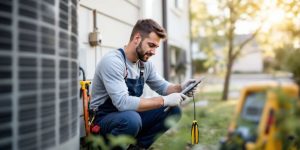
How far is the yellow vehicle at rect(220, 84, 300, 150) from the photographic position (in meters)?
1.20

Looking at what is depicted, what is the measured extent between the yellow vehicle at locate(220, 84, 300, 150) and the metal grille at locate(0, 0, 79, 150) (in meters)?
0.61

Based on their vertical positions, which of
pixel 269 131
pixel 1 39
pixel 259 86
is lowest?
pixel 269 131

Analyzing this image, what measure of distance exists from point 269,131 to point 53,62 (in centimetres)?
77

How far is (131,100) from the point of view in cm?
267

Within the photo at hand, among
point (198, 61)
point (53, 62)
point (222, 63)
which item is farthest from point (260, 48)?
point (198, 61)

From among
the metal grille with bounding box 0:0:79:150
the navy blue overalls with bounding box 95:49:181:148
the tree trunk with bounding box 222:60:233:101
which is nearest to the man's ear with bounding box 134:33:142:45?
the navy blue overalls with bounding box 95:49:181:148

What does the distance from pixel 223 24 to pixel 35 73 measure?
9.76 meters

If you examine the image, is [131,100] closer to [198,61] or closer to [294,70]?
[294,70]

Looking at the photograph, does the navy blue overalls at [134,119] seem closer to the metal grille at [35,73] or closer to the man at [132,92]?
the man at [132,92]

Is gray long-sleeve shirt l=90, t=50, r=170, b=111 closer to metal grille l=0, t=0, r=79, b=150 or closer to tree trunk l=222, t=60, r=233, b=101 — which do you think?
metal grille l=0, t=0, r=79, b=150

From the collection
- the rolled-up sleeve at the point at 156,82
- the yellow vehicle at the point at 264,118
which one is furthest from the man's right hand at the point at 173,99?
the yellow vehicle at the point at 264,118

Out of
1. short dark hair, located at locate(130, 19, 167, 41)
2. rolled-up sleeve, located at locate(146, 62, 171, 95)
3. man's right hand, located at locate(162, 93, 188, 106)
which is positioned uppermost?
short dark hair, located at locate(130, 19, 167, 41)

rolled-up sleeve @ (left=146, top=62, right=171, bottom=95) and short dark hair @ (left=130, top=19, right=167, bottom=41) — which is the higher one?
short dark hair @ (left=130, top=19, right=167, bottom=41)

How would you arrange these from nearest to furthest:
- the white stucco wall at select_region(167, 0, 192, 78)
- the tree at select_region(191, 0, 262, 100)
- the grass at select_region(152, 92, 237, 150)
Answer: the grass at select_region(152, 92, 237, 150) → the white stucco wall at select_region(167, 0, 192, 78) → the tree at select_region(191, 0, 262, 100)
